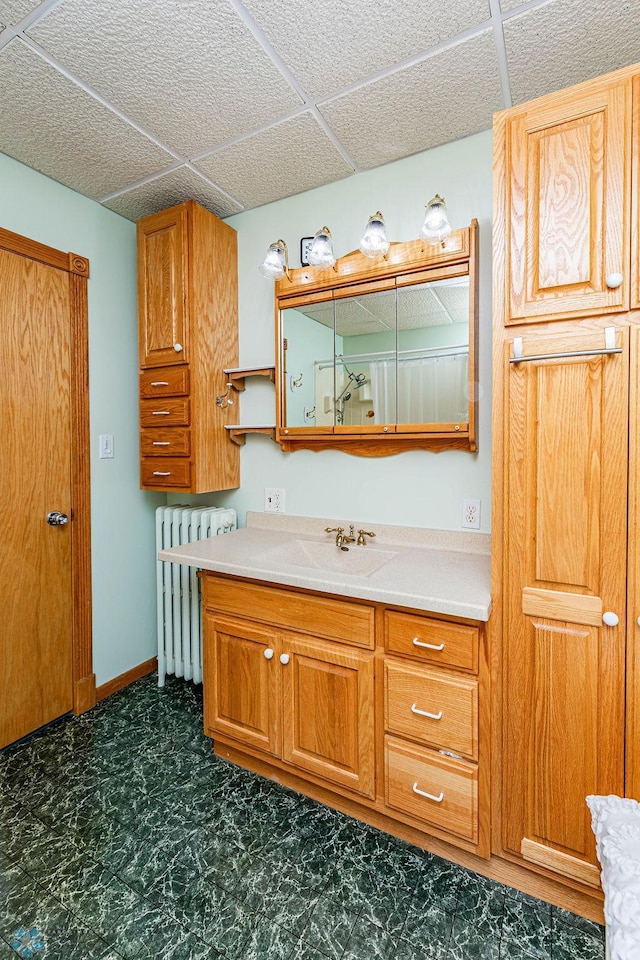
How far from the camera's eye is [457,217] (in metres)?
1.83

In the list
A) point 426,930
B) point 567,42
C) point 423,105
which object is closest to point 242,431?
point 423,105

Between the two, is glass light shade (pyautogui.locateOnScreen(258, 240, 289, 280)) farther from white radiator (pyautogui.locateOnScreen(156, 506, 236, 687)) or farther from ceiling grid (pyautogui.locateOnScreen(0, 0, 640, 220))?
white radiator (pyautogui.locateOnScreen(156, 506, 236, 687))

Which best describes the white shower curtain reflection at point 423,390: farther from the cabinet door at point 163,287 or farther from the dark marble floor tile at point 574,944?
the dark marble floor tile at point 574,944

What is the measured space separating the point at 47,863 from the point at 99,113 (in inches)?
102

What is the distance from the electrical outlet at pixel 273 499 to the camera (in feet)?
7.66

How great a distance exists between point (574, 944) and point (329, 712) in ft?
2.79

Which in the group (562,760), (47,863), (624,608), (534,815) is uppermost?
(624,608)

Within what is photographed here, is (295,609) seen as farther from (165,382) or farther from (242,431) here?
(165,382)

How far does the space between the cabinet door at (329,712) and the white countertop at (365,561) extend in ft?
0.84

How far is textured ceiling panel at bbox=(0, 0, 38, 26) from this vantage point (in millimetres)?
1262

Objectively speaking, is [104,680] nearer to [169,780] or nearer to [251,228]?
[169,780]

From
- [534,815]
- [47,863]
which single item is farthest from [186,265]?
[534,815]

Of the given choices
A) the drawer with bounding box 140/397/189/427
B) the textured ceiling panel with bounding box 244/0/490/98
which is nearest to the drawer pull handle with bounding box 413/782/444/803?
the drawer with bounding box 140/397/189/427

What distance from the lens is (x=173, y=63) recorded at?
4.78ft
